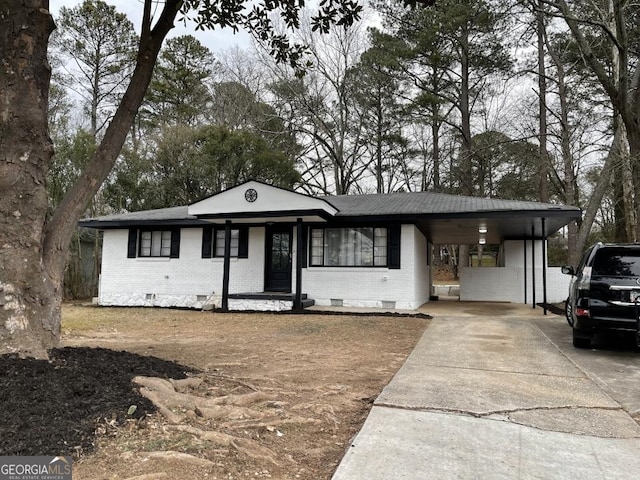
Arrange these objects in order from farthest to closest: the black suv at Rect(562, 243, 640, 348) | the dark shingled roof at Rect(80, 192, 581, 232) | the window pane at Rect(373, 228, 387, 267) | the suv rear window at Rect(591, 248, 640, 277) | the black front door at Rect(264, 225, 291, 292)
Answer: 1. the black front door at Rect(264, 225, 291, 292)
2. the window pane at Rect(373, 228, 387, 267)
3. the dark shingled roof at Rect(80, 192, 581, 232)
4. the suv rear window at Rect(591, 248, 640, 277)
5. the black suv at Rect(562, 243, 640, 348)

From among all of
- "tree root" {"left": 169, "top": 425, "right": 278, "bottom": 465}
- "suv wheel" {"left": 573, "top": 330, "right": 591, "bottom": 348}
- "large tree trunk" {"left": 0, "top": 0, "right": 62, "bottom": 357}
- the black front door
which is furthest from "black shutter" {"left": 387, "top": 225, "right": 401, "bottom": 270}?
"tree root" {"left": 169, "top": 425, "right": 278, "bottom": 465}

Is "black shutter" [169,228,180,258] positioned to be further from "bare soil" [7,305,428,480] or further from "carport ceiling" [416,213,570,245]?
"carport ceiling" [416,213,570,245]

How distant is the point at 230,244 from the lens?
43.2ft

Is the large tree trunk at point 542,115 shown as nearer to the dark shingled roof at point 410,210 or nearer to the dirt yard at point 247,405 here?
the dark shingled roof at point 410,210

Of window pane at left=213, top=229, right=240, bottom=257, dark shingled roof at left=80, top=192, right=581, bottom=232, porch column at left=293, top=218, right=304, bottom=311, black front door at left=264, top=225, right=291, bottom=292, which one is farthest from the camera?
window pane at left=213, top=229, right=240, bottom=257

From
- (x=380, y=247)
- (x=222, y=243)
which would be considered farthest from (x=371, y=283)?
(x=222, y=243)

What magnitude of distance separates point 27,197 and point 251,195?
26.5 ft

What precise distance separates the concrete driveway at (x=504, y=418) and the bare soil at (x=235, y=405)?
273mm

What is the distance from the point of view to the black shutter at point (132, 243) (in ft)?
47.8

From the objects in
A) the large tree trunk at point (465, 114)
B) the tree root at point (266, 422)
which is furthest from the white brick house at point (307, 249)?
the tree root at point (266, 422)

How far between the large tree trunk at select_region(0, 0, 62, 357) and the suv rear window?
6.68 metres

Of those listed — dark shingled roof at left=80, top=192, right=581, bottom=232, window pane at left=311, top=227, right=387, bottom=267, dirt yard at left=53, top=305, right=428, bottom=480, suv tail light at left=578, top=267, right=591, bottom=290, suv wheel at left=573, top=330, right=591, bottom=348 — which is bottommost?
dirt yard at left=53, top=305, right=428, bottom=480

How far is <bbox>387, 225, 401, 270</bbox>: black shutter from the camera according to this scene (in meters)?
12.0

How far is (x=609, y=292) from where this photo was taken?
19.0 ft
